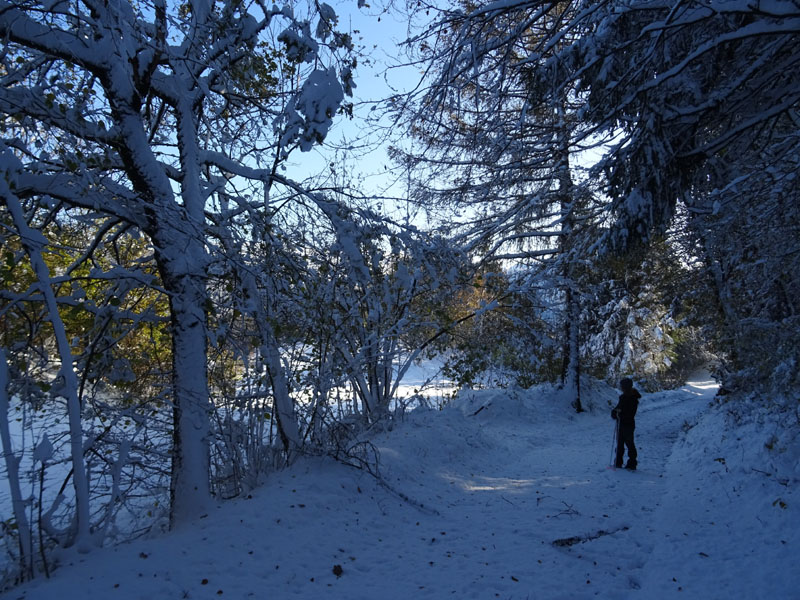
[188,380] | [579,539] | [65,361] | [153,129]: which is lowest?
[579,539]

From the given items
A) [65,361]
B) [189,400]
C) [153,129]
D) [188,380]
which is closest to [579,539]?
[189,400]

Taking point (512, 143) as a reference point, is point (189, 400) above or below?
below

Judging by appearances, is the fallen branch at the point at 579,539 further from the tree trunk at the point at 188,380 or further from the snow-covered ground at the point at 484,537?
the tree trunk at the point at 188,380

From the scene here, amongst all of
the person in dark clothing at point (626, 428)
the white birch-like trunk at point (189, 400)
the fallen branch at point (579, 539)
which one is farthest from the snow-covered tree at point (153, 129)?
the person in dark clothing at point (626, 428)

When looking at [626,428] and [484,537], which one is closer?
[484,537]

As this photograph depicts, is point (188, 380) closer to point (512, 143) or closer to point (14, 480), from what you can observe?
point (14, 480)

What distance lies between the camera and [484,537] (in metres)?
4.93

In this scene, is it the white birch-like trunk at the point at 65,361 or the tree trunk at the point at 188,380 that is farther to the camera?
the tree trunk at the point at 188,380

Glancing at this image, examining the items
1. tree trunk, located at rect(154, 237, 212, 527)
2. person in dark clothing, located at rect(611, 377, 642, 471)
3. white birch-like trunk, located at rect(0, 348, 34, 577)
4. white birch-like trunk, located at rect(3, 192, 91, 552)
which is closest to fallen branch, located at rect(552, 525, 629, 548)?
person in dark clothing, located at rect(611, 377, 642, 471)

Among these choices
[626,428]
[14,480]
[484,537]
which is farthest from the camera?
[626,428]

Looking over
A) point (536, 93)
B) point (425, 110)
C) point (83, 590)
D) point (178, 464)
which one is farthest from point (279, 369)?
point (536, 93)

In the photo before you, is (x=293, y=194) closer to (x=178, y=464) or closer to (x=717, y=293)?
(x=178, y=464)

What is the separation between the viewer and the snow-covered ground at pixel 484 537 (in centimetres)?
365

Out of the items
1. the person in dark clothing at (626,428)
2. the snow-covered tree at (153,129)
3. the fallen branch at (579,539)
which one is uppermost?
the snow-covered tree at (153,129)
